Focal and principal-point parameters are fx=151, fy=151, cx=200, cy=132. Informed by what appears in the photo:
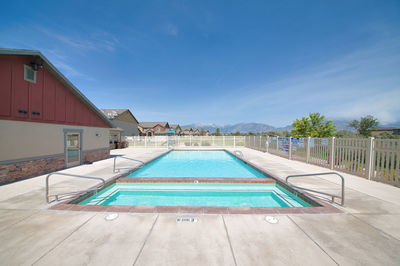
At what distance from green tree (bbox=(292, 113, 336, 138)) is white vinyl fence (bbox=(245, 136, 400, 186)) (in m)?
11.8

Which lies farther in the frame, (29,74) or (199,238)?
(29,74)

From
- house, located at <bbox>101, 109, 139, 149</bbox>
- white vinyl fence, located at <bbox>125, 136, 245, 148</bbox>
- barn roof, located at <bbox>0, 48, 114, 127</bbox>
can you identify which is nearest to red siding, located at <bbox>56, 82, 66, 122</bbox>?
barn roof, located at <bbox>0, 48, 114, 127</bbox>

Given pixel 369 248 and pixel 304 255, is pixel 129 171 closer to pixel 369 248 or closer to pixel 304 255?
pixel 304 255

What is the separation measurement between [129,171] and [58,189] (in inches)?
111

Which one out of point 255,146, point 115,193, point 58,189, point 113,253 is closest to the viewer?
point 113,253

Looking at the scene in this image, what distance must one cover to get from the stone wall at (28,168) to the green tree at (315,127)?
82.9 feet

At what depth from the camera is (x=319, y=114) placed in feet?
67.9

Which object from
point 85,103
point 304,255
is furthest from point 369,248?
point 85,103

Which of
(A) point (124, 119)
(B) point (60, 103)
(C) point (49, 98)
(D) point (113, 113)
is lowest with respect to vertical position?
(B) point (60, 103)

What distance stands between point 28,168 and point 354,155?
14.6m

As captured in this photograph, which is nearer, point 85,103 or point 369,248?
point 369,248

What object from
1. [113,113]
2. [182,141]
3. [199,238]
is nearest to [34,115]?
[199,238]

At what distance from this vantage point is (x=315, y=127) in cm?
2080

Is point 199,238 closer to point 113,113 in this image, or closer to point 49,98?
point 49,98
